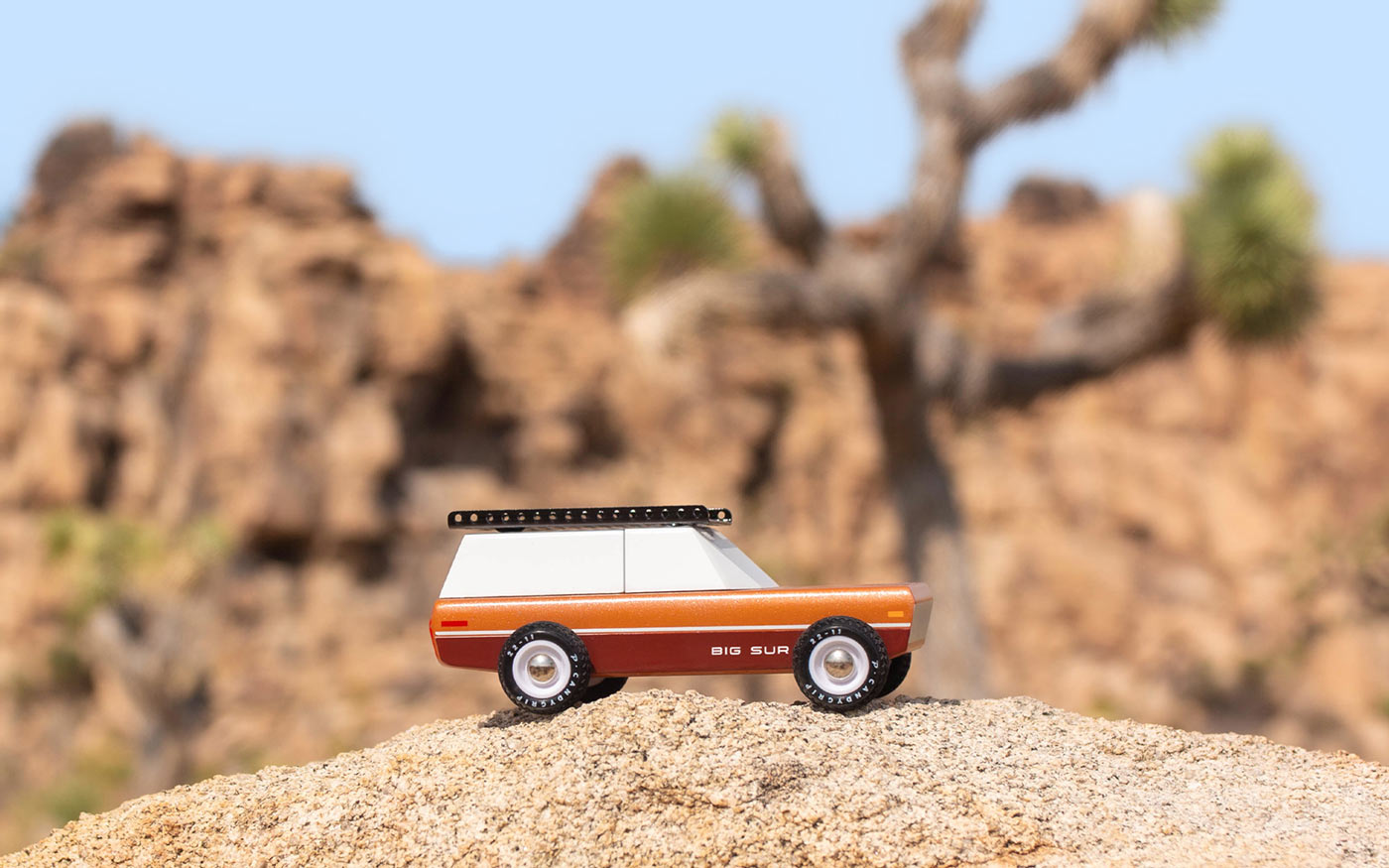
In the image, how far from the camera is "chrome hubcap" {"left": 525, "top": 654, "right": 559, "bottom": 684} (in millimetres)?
5543

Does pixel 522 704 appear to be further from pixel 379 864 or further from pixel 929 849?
pixel 929 849

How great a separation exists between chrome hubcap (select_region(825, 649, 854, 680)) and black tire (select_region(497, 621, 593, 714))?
1.02 metres

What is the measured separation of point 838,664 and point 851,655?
0.07 m

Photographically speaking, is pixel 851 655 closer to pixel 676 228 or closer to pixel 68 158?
pixel 676 228

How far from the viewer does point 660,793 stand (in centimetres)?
494

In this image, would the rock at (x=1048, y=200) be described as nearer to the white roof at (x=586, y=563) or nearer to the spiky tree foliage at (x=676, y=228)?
the spiky tree foliage at (x=676, y=228)

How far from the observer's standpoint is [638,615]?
217 inches

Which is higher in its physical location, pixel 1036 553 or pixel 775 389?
pixel 775 389

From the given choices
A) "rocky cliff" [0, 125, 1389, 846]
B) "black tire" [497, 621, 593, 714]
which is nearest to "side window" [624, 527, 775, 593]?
"black tire" [497, 621, 593, 714]

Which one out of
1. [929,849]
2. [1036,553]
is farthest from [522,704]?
[1036,553]

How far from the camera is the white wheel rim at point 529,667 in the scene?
18.2ft

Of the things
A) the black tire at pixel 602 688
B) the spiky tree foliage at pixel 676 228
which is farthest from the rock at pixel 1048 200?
the black tire at pixel 602 688

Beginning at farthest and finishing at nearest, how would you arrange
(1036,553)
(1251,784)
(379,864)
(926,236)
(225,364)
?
(1036,553) → (225,364) → (926,236) → (1251,784) → (379,864)

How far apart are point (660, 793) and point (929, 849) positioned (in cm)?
103
